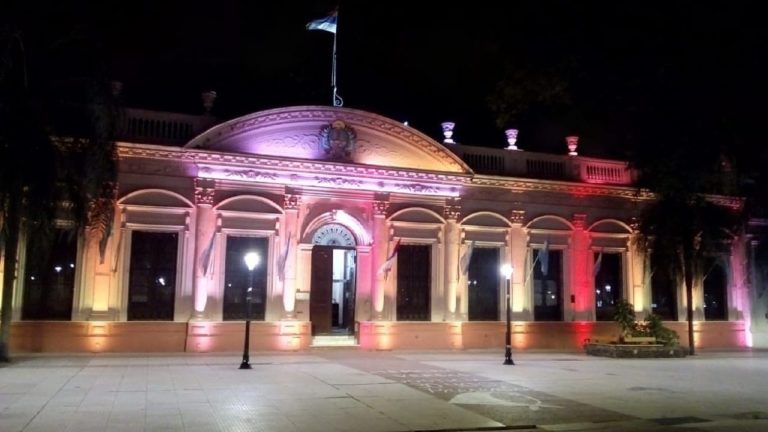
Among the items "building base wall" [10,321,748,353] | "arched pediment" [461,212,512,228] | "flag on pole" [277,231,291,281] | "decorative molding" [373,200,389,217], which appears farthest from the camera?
"arched pediment" [461,212,512,228]

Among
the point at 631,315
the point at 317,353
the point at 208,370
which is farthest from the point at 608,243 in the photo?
the point at 208,370

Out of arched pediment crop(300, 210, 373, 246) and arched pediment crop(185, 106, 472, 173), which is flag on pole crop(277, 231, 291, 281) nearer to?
arched pediment crop(300, 210, 373, 246)

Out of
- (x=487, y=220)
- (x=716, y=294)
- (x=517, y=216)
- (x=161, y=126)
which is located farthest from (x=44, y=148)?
(x=716, y=294)

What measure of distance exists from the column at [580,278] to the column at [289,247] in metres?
10.3

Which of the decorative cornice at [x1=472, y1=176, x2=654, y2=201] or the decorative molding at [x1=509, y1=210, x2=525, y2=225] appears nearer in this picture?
the decorative cornice at [x1=472, y1=176, x2=654, y2=201]

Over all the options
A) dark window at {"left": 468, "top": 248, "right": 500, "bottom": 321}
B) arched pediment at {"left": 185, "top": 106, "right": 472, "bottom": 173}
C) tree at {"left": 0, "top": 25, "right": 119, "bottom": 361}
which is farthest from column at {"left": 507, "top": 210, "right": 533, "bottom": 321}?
tree at {"left": 0, "top": 25, "right": 119, "bottom": 361}

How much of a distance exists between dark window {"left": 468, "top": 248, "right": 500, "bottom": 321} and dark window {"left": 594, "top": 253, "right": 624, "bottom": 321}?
4.23 metres

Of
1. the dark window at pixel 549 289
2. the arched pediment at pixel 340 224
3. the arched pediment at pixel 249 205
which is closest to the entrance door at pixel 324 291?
the arched pediment at pixel 340 224

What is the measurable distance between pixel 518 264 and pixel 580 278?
2.65m

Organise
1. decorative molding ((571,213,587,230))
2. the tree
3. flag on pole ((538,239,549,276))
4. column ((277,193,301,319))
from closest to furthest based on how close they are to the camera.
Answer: the tree < column ((277,193,301,319)) < flag on pole ((538,239,549,276)) < decorative molding ((571,213,587,230))

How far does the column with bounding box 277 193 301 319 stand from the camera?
2081 centimetres

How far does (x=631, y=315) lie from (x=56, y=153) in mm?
18192

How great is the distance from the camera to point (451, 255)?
2306cm

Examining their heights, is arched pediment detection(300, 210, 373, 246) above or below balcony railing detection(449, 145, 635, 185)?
below
